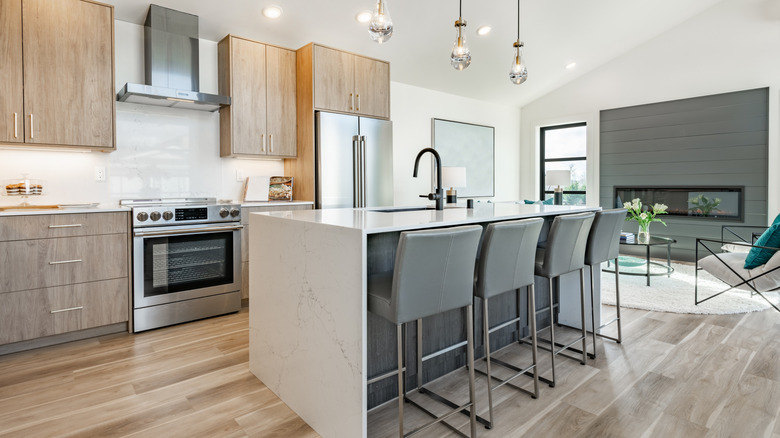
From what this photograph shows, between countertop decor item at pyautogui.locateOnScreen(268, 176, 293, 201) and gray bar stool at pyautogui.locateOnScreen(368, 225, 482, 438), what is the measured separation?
2671 millimetres

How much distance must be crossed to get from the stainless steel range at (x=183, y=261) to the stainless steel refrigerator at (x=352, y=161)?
3.06ft

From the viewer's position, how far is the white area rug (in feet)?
11.7

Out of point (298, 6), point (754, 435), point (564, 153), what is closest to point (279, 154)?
point (298, 6)

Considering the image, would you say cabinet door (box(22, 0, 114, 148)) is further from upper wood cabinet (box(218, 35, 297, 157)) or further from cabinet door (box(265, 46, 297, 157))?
cabinet door (box(265, 46, 297, 157))

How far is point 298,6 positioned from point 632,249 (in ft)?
18.4

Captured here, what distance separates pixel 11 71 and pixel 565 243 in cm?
368

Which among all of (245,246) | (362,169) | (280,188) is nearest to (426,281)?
(245,246)

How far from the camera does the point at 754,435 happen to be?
70.7 inches

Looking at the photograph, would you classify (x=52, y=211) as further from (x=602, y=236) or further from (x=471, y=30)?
(x=471, y=30)

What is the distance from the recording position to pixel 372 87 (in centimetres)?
453

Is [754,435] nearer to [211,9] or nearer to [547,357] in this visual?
[547,357]

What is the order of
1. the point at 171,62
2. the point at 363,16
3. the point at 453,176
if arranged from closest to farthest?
the point at 171,62, the point at 363,16, the point at 453,176

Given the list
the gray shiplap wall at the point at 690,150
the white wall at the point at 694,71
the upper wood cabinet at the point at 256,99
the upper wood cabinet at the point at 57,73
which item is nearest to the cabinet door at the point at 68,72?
the upper wood cabinet at the point at 57,73

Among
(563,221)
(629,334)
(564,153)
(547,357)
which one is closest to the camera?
(563,221)
